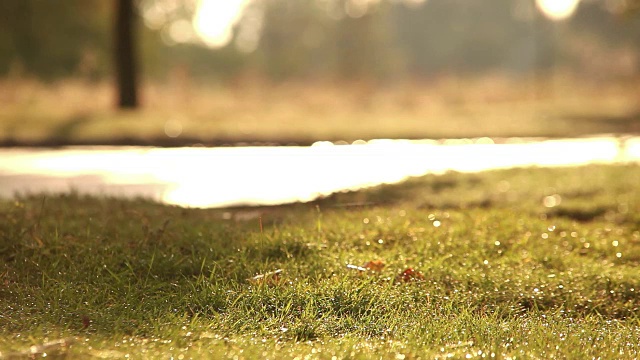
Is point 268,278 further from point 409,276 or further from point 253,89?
point 253,89

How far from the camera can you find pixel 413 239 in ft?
20.1

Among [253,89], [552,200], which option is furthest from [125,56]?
[552,200]

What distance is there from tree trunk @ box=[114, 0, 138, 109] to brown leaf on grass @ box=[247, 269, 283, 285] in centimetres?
1618

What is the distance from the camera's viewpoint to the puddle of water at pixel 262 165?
398 inches

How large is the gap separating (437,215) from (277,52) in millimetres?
66657

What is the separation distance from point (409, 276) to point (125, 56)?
1652 cm

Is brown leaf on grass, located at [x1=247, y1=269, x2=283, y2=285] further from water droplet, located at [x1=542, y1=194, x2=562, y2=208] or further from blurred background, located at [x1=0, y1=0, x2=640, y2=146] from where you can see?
blurred background, located at [x1=0, y1=0, x2=640, y2=146]

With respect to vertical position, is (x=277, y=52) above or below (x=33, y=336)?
above

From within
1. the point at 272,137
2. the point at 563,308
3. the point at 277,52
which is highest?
the point at 277,52

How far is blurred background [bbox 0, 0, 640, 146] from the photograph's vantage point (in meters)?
17.3

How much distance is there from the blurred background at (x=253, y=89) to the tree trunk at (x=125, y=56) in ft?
0.11

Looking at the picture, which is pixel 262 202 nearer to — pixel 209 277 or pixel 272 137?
pixel 209 277

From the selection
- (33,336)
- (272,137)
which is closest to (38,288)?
(33,336)

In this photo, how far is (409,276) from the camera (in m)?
5.29
